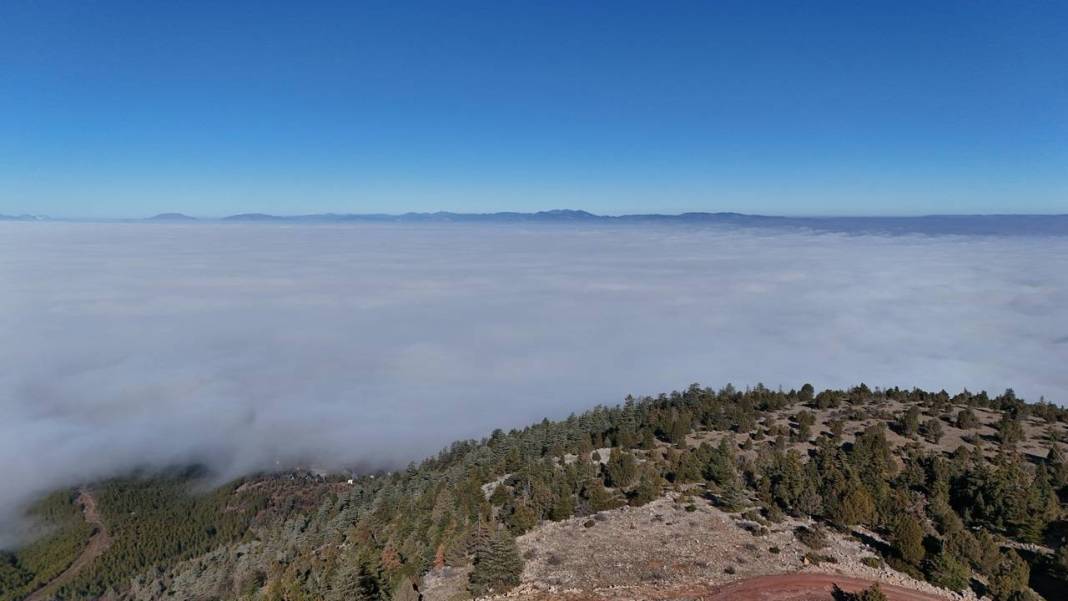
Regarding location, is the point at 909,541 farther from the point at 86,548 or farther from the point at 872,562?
the point at 86,548

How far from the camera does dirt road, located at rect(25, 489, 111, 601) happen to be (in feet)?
307

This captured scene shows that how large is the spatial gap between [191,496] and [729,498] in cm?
12813

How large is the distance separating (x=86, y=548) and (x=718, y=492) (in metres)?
124

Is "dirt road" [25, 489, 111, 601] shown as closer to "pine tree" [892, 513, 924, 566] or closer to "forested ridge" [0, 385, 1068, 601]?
"forested ridge" [0, 385, 1068, 601]

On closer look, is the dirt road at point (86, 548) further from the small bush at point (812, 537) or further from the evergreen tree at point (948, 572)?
the evergreen tree at point (948, 572)

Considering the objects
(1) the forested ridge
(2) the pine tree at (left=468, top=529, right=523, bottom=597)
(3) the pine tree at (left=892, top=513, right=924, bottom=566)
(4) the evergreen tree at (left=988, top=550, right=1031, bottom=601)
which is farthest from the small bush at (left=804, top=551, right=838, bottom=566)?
(2) the pine tree at (left=468, top=529, right=523, bottom=597)

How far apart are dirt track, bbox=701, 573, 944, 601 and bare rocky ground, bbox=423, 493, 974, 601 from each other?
471 millimetres

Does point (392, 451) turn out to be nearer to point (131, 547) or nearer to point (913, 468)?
point (131, 547)

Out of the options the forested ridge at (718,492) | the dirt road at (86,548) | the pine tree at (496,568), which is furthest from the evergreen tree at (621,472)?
the dirt road at (86,548)

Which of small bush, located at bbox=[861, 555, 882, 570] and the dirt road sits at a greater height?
small bush, located at bbox=[861, 555, 882, 570]

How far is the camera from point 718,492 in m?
51.1

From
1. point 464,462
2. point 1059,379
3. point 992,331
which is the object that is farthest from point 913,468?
point 992,331

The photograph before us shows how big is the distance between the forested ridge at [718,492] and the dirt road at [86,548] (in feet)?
10.7

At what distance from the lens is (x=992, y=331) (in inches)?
6540
